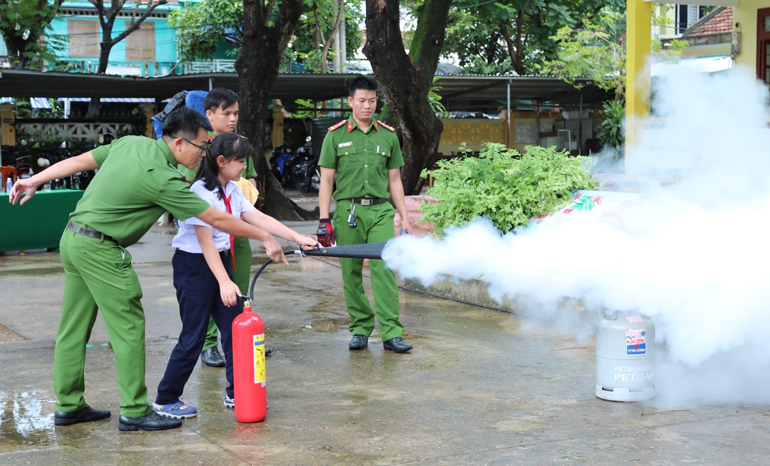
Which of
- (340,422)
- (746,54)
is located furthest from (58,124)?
(340,422)

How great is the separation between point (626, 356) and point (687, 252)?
69 centimetres

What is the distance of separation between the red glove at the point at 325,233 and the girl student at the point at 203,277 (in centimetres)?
107

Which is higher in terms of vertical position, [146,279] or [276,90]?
[276,90]

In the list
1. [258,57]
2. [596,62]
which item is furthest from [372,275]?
[596,62]

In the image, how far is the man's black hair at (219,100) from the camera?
561 centimetres

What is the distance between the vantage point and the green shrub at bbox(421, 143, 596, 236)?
7.66 metres

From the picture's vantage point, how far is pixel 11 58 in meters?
23.4

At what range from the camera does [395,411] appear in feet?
15.7

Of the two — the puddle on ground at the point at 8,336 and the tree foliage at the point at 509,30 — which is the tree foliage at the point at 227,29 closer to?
the tree foliage at the point at 509,30

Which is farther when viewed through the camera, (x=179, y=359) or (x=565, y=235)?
(x=565, y=235)

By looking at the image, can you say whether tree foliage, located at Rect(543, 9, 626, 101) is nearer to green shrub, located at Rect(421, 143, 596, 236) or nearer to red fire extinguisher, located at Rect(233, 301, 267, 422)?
green shrub, located at Rect(421, 143, 596, 236)

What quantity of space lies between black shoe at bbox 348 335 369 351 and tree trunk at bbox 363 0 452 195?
548cm

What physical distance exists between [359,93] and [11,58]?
20.3 meters

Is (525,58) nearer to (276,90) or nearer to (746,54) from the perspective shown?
(276,90)
